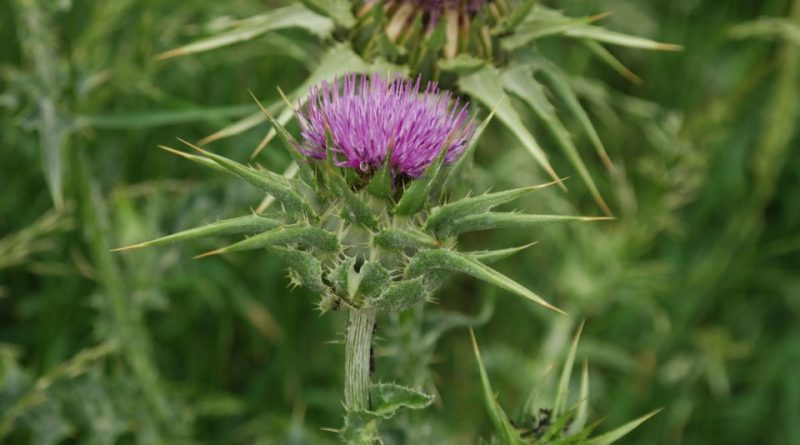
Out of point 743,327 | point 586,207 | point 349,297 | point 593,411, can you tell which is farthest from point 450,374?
point 349,297

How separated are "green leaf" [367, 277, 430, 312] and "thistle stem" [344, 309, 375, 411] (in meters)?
0.09

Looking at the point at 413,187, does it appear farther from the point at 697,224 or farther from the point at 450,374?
the point at 697,224

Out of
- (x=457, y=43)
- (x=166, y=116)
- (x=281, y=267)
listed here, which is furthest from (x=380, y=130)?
(x=281, y=267)

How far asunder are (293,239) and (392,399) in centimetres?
39

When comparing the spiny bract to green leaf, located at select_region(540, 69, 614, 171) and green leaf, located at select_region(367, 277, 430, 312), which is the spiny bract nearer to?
green leaf, located at select_region(367, 277, 430, 312)

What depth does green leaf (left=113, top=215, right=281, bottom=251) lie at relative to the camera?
5.11ft

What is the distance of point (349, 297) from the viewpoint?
1.72 metres

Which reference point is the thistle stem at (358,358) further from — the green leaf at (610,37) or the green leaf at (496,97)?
the green leaf at (610,37)

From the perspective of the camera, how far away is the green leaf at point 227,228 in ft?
5.11

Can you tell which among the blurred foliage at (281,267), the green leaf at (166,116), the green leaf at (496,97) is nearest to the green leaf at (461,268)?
the green leaf at (496,97)

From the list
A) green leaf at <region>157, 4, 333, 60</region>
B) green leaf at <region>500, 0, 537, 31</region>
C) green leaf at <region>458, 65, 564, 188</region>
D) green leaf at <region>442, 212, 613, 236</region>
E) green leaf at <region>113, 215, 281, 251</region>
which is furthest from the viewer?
green leaf at <region>157, 4, 333, 60</region>

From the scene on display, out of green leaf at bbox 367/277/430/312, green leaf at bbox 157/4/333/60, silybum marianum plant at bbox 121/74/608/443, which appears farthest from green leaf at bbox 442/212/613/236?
green leaf at bbox 157/4/333/60

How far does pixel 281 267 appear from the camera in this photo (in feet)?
11.5

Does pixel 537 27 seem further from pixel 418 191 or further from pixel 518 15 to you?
pixel 418 191
